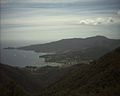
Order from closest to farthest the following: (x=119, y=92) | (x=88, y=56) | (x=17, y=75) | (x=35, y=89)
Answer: (x=119, y=92), (x=35, y=89), (x=17, y=75), (x=88, y=56)

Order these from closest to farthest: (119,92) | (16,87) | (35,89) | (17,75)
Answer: (119,92) < (16,87) < (35,89) < (17,75)

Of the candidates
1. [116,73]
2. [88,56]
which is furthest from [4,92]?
[88,56]

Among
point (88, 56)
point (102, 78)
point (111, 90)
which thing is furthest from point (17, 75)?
point (88, 56)

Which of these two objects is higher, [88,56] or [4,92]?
[4,92]

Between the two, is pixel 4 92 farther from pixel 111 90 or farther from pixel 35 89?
pixel 35 89

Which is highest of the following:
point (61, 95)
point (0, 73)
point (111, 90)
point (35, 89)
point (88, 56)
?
point (111, 90)

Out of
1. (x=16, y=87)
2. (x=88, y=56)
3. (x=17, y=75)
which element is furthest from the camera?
(x=88, y=56)

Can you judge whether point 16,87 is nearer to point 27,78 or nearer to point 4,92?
point 4,92

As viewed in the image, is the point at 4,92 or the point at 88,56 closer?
the point at 4,92

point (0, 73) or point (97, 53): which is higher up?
point (0, 73)
